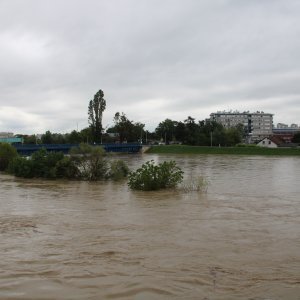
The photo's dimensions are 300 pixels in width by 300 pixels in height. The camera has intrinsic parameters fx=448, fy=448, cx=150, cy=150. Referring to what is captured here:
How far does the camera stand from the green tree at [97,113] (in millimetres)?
109438

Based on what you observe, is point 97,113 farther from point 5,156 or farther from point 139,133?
point 5,156

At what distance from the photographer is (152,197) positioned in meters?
22.3

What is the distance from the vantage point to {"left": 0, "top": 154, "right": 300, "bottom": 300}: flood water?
24.3ft

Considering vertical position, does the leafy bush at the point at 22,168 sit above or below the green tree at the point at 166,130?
below

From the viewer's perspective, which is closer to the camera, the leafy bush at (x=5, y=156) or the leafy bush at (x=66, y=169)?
the leafy bush at (x=66, y=169)

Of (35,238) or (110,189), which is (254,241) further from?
(110,189)

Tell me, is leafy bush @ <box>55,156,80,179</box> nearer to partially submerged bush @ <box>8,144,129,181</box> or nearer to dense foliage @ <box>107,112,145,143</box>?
partially submerged bush @ <box>8,144,129,181</box>

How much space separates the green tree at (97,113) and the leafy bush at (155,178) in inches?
3334

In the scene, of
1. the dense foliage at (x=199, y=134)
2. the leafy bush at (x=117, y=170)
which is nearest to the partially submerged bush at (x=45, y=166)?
the leafy bush at (x=117, y=170)

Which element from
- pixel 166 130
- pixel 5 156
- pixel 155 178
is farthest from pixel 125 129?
pixel 155 178

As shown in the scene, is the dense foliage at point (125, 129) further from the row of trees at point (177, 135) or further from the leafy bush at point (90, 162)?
the leafy bush at point (90, 162)

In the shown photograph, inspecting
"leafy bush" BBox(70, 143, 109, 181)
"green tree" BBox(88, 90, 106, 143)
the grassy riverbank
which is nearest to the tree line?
"green tree" BBox(88, 90, 106, 143)

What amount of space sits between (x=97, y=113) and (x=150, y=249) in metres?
101

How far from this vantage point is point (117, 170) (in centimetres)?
3334
